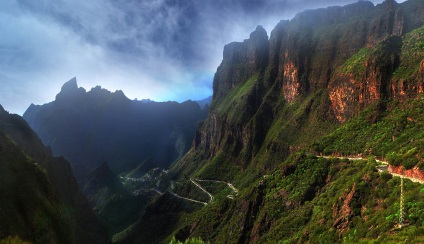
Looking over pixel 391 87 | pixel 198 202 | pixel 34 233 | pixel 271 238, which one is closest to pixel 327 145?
pixel 391 87

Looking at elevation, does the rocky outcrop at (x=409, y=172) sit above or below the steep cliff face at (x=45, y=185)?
above

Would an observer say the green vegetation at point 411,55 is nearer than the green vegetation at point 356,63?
Yes

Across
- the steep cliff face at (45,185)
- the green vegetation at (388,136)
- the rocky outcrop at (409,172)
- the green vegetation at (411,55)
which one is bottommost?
the steep cliff face at (45,185)

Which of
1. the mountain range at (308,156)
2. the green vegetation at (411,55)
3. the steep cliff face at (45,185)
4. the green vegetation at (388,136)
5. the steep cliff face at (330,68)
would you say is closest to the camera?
the mountain range at (308,156)

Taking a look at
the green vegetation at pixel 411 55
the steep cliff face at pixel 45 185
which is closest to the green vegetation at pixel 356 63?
the green vegetation at pixel 411 55

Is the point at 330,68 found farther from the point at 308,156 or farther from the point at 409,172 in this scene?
the point at 409,172

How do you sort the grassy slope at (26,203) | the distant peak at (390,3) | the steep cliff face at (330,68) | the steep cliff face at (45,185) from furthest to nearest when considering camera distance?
the distant peak at (390,3) → the steep cliff face at (330,68) → the steep cliff face at (45,185) → the grassy slope at (26,203)

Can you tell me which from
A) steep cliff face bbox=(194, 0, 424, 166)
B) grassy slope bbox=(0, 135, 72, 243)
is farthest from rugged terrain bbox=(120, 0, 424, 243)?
grassy slope bbox=(0, 135, 72, 243)

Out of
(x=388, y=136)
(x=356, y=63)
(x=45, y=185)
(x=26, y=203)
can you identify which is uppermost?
(x=356, y=63)

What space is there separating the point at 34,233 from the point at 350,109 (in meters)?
89.8

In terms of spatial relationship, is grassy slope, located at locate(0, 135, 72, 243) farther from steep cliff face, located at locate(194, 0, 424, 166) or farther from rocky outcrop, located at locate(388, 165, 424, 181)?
steep cliff face, located at locate(194, 0, 424, 166)

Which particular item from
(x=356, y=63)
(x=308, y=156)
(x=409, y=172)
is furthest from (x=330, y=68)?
(x=409, y=172)

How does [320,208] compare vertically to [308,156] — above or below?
below

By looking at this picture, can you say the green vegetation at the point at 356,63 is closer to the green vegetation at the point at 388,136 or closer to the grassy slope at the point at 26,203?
the green vegetation at the point at 388,136
